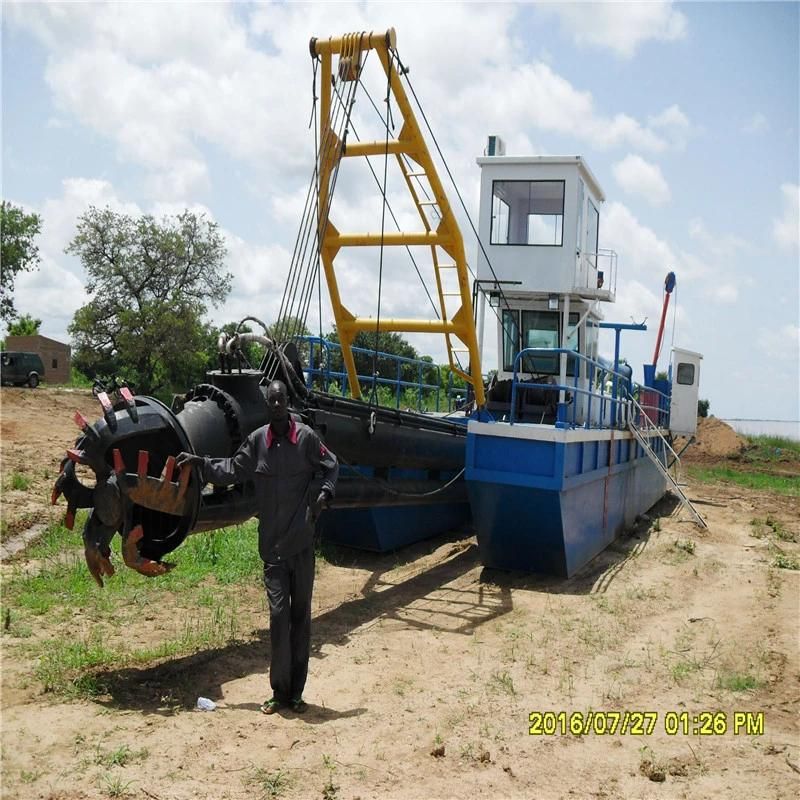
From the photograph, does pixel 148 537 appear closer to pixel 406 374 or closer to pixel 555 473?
pixel 555 473

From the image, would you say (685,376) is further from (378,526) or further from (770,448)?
(770,448)

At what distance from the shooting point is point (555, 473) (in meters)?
9.21

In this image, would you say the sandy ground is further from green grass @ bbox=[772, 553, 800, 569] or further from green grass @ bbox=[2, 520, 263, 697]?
green grass @ bbox=[772, 553, 800, 569]

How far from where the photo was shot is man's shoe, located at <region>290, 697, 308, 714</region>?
5746 mm

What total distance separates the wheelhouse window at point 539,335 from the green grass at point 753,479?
12.2 m

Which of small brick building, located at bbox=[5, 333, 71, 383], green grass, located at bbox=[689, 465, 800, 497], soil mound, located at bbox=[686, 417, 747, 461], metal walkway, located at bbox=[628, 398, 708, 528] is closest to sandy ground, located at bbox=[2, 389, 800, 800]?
metal walkway, located at bbox=[628, 398, 708, 528]

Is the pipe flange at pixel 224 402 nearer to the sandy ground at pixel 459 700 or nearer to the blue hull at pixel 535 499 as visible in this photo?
the sandy ground at pixel 459 700

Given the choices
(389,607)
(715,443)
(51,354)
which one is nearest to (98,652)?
(389,607)

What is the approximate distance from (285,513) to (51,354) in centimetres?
4643

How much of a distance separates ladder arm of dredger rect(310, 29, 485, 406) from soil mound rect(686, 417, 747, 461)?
23.9 meters

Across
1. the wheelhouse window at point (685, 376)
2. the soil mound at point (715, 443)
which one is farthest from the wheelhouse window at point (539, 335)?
the soil mound at point (715, 443)

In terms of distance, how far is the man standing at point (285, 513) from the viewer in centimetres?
581

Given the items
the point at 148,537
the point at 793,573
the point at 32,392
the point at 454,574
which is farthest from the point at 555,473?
the point at 32,392

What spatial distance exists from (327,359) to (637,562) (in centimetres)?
461
